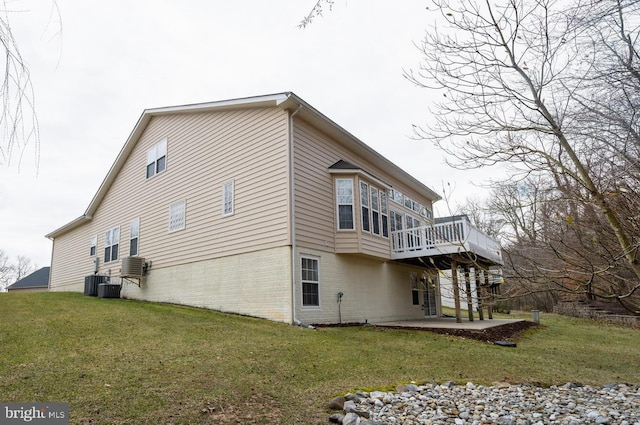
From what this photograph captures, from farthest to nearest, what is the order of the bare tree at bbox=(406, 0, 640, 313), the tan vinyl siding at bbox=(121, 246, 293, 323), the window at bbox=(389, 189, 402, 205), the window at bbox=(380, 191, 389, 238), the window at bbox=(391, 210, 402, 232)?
1. the window at bbox=(389, 189, 402, 205)
2. the window at bbox=(391, 210, 402, 232)
3. the window at bbox=(380, 191, 389, 238)
4. the tan vinyl siding at bbox=(121, 246, 293, 323)
5. the bare tree at bbox=(406, 0, 640, 313)

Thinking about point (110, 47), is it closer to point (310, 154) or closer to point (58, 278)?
point (310, 154)

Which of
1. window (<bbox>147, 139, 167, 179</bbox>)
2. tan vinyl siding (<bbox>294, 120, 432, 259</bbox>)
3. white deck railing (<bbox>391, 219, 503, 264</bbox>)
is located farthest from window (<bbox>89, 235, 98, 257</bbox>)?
white deck railing (<bbox>391, 219, 503, 264</bbox>)

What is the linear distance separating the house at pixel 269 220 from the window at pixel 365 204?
0.03 metres

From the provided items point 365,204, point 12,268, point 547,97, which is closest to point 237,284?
point 365,204

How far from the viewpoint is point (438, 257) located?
14180 millimetres

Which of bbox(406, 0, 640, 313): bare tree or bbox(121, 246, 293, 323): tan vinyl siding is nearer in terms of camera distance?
bbox(406, 0, 640, 313): bare tree

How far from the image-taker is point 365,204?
42.9 ft

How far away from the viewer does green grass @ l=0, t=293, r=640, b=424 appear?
4.50 metres

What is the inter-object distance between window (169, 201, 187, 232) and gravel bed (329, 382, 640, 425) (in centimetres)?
1077

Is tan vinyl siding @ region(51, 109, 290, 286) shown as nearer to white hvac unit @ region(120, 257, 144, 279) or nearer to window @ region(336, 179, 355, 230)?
white hvac unit @ region(120, 257, 144, 279)

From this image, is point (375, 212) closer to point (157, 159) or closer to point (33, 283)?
point (157, 159)

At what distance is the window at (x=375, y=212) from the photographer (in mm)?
13438

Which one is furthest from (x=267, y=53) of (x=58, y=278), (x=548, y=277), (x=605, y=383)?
(x=58, y=278)

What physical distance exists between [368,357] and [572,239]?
387cm
